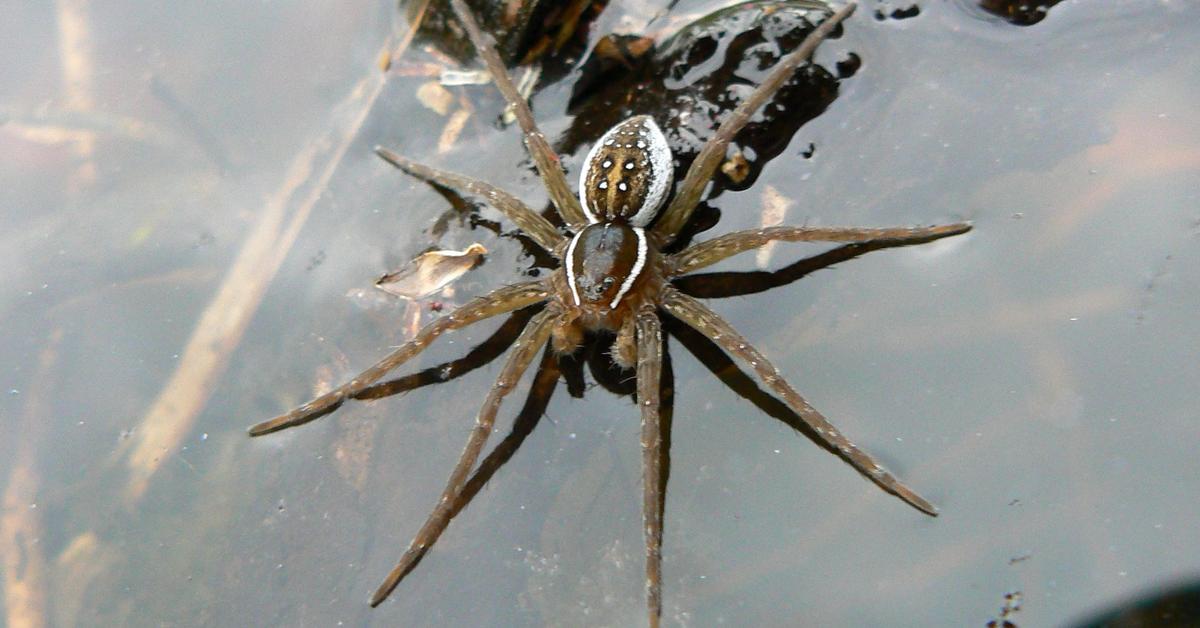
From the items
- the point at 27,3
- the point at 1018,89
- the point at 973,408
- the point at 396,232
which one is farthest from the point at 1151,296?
the point at 27,3

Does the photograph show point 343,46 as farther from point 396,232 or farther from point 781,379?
point 781,379

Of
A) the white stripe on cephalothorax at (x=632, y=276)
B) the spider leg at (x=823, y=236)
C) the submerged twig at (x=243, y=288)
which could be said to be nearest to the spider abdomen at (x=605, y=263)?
the white stripe on cephalothorax at (x=632, y=276)

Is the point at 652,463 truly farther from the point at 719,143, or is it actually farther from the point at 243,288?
the point at 243,288

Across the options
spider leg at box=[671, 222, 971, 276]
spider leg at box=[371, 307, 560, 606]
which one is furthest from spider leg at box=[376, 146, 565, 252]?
spider leg at box=[671, 222, 971, 276]

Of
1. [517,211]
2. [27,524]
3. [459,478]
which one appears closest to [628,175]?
[517,211]

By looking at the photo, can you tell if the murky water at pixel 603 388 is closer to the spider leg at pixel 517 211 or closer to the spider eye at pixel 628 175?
the spider leg at pixel 517 211

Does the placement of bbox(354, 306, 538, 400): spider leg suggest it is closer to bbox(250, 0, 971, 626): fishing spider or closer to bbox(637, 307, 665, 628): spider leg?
bbox(250, 0, 971, 626): fishing spider
